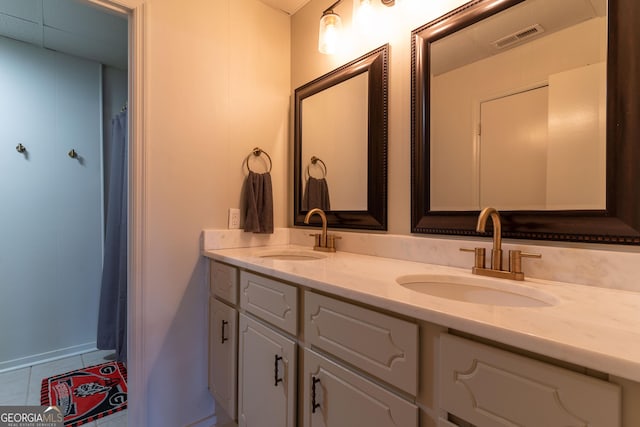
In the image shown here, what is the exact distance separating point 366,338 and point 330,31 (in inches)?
55.3

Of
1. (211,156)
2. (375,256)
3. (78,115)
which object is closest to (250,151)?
(211,156)

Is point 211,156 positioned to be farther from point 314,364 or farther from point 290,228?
point 314,364

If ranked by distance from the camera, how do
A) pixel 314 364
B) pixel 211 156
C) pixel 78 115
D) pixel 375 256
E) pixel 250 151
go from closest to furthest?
pixel 314 364
pixel 375 256
pixel 211 156
pixel 250 151
pixel 78 115

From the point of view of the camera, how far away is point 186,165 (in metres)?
1.43

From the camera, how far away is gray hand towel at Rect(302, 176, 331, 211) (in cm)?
162

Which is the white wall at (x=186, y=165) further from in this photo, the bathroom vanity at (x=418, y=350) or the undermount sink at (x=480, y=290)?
the undermount sink at (x=480, y=290)

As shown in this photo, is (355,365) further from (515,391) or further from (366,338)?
(515,391)

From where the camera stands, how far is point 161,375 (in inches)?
53.2

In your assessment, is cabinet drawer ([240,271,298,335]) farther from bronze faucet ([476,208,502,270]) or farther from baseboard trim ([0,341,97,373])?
baseboard trim ([0,341,97,373])

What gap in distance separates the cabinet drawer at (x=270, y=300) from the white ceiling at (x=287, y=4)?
161cm

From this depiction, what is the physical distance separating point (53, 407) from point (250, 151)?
171cm

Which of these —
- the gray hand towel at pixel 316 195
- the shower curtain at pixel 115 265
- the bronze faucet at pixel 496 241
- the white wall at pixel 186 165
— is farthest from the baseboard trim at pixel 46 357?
the bronze faucet at pixel 496 241

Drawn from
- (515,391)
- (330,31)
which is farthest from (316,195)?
(515,391)

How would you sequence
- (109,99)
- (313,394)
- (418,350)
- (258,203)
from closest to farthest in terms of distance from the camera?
(418,350) → (313,394) → (258,203) → (109,99)
